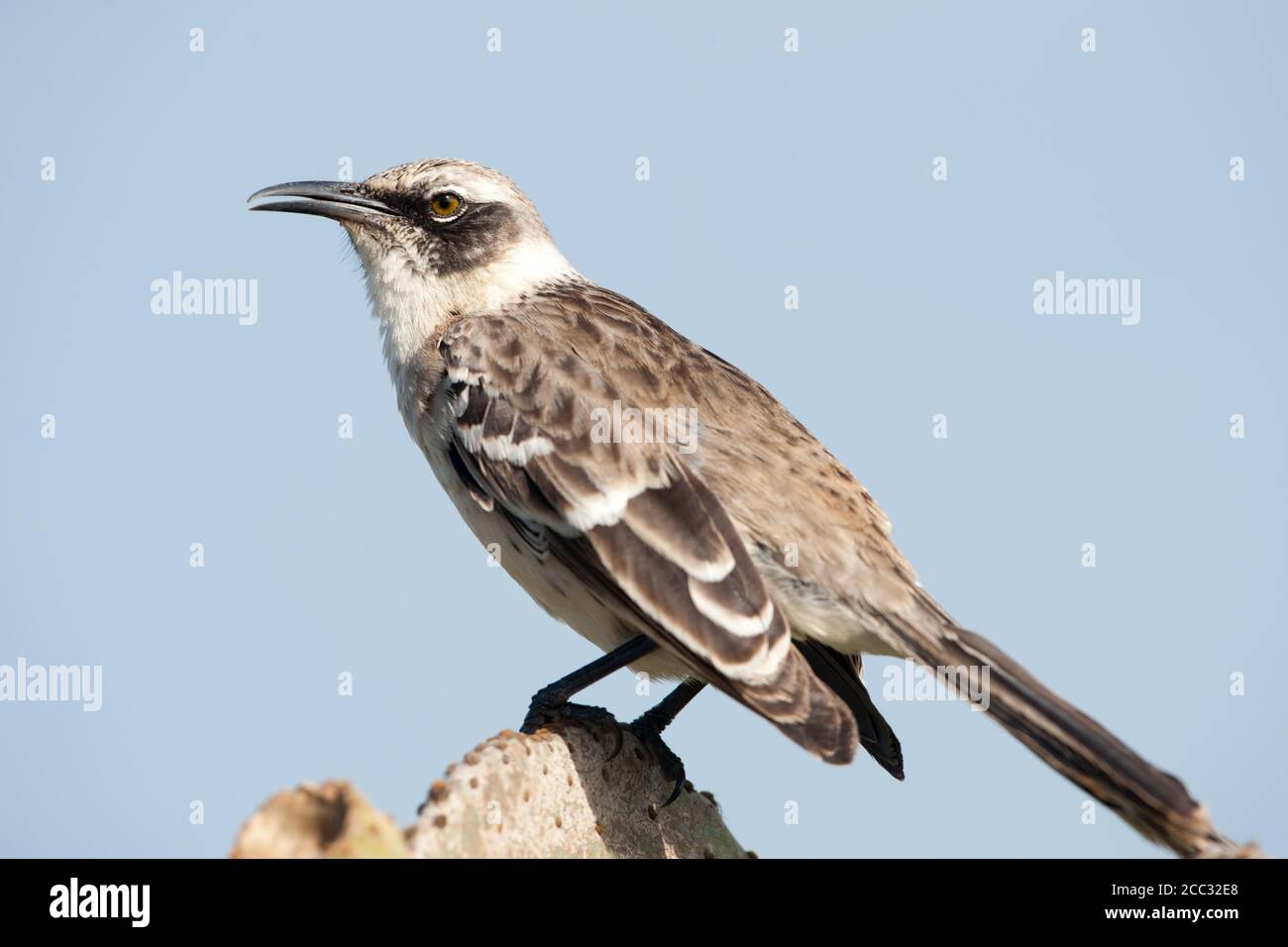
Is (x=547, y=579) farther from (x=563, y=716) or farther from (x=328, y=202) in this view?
(x=328, y=202)

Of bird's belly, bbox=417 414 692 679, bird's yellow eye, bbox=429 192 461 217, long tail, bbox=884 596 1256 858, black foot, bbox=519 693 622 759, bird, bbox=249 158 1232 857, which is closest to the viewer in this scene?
long tail, bbox=884 596 1256 858

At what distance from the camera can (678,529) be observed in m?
6.87

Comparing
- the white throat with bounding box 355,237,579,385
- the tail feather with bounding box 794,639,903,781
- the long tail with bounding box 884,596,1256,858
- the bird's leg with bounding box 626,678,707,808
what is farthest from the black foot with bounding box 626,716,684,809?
the white throat with bounding box 355,237,579,385

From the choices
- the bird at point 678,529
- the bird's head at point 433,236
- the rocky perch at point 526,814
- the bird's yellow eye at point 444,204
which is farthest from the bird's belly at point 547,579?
the bird's yellow eye at point 444,204

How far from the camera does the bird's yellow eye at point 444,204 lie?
917 centimetres

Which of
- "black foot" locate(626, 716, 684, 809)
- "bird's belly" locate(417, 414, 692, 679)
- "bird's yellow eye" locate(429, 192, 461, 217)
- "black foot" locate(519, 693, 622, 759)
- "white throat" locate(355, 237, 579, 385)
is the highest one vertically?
"bird's yellow eye" locate(429, 192, 461, 217)

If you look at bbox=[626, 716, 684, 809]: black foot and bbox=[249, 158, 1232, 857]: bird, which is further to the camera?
bbox=[626, 716, 684, 809]: black foot

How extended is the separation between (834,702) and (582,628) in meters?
1.81

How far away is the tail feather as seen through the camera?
759cm

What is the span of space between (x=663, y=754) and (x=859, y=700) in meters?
1.12

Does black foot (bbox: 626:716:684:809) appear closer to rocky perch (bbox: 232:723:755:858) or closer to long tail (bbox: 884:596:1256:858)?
rocky perch (bbox: 232:723:755:858)

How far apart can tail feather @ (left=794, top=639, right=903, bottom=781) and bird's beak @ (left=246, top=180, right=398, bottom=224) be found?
3.98 meters
